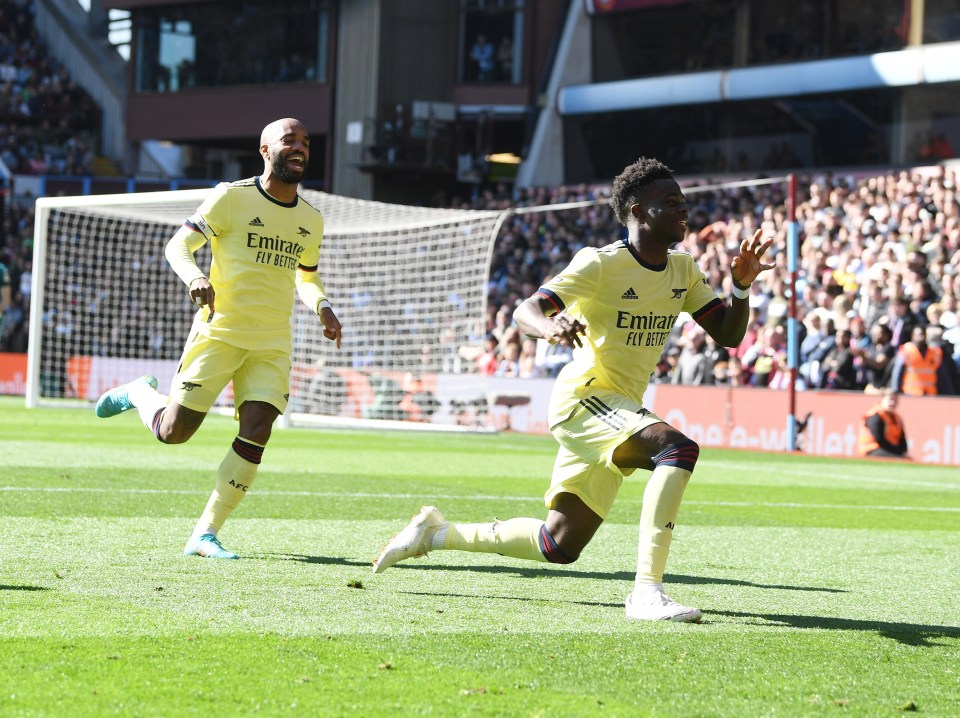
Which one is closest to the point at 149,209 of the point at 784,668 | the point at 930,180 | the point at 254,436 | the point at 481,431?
the point at 481,431

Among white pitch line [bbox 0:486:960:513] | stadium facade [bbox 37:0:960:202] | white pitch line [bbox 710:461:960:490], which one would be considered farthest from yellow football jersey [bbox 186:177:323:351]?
stadium facade [bbox 37:0:960:202]

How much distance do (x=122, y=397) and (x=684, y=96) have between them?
99.8 feet

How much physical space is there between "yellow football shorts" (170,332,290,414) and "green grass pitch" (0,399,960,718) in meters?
0.83

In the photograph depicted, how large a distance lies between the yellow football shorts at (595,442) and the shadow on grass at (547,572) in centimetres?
109

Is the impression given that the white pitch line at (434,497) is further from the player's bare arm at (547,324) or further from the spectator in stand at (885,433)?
the spectator in stand at (885,433)

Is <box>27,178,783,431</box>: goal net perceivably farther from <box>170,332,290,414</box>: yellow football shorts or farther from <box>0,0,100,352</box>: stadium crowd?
<box>0,0,100,352</box>: stadium crowd

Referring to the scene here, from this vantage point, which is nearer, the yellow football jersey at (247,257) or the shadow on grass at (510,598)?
the shadow on grass at (510,598)

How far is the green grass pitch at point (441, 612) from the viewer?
4465 mm

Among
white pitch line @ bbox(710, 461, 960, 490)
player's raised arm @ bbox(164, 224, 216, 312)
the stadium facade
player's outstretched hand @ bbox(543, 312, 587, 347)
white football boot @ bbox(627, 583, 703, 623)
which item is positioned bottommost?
white pitch line @ bbox(710, 461, 960, 490)

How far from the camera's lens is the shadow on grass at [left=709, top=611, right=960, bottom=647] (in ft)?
19.2

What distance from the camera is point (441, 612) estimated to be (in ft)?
19.7

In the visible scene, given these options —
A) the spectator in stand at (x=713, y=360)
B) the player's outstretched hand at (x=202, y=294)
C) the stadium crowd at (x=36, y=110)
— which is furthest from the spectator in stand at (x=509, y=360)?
the stadium crowd at (x=36, y=110)

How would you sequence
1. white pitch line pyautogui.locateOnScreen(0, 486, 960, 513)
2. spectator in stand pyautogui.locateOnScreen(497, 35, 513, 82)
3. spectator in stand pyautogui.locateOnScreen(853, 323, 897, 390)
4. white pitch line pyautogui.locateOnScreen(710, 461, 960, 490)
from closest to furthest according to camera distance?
white pitch line pyautogui.locateOnScreen(0, 486, 960, 513) < white pitch line pyautogui.locateOnScreen(710, 461, 960, 490) < spectator in stand pyautogui.locateOnScreen(853, 323, 897, 390) < spectator in stand pyautogui.locateOnScreen(497, 35, 513, 82)

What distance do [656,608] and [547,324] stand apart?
1282 millimetres
